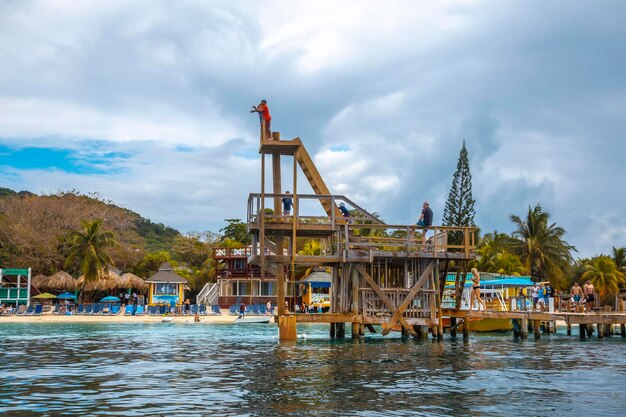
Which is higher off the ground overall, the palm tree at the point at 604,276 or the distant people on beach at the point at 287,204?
the distant people on beach at the point at 287,204

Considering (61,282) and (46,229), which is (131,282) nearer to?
(61,282)

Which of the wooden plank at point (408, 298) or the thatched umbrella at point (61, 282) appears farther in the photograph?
the thatched umbrella at point (61, 282)

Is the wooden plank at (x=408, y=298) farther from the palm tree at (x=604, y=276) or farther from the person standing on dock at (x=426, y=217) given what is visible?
the palm tree at (x=604, y=276)

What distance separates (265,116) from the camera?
27.6 m

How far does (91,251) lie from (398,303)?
1390 inches

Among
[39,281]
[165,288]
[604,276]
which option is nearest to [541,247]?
[604,276]

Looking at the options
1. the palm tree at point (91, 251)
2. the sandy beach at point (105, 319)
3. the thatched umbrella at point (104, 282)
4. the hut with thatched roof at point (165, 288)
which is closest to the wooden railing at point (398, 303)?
the sandy beach at point (105, 319)

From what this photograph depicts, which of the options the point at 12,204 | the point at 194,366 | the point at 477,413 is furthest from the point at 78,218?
the point at 477,413

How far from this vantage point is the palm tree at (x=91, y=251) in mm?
55906

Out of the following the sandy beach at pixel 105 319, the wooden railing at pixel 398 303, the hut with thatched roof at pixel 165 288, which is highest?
the hut with thatched roof at pixel 165 288

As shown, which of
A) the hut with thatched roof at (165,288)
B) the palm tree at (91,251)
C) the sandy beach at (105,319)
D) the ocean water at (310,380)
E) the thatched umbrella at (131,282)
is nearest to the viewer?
the ocean water at (310,380)

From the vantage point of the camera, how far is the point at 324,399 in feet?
42.9

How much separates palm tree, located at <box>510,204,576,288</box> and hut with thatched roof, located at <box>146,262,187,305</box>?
29.5 metres

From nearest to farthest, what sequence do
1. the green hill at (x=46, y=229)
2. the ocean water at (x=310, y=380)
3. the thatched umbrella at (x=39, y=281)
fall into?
the ocean water at (x=310, y=380) → the thatched umbrella at (x=39, y=281) → the green hill at (x=46, y=229)
